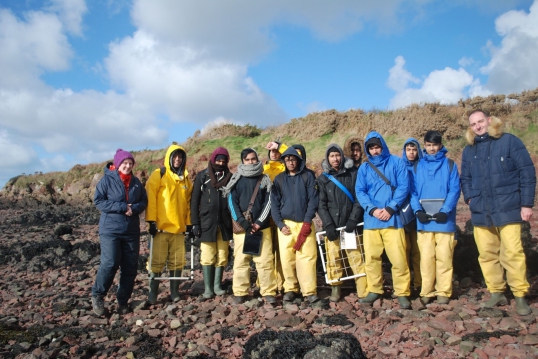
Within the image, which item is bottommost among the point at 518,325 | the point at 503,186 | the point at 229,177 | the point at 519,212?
the point at 518,325

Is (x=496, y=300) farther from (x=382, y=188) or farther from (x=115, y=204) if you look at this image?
(x=115, y=204)

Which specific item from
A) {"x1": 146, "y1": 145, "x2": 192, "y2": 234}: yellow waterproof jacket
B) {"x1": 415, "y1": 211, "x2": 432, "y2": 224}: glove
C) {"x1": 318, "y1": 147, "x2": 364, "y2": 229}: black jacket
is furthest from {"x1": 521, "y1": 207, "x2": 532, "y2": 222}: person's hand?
{"x1": 146, "y1": 145, "x2": 192, "y2": 234}: yellow waterproof jacket

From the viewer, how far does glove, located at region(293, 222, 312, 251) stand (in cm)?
577

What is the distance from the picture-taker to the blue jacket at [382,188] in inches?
218

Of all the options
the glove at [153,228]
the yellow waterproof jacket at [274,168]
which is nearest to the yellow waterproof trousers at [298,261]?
the yellow waterproof jacket at [274,168]

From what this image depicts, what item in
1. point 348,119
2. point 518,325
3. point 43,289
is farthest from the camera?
point 348,119

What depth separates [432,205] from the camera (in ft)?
18.4

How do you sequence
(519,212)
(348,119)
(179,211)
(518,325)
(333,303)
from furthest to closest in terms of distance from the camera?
(348,119)
(179,211)
(333,303)
(519,212)
(518,325)

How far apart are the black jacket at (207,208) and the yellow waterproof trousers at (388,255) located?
2.22m

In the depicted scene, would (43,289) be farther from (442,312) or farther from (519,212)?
(519,212)

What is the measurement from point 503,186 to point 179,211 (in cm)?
447

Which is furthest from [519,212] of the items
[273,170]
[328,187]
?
[273,170]

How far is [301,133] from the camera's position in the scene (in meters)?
21.4

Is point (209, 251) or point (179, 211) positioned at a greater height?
point (179, 211)
